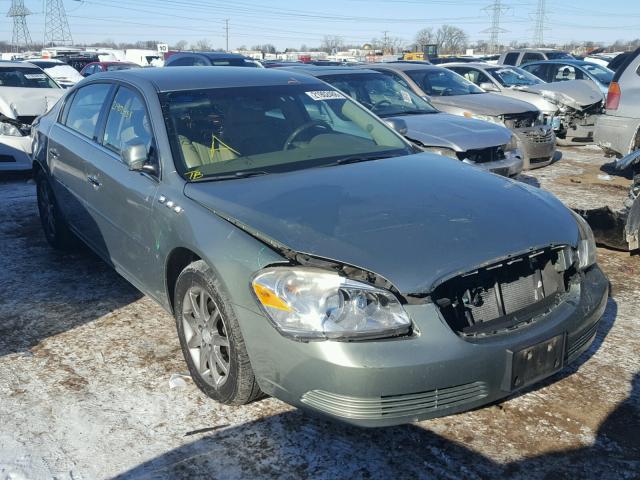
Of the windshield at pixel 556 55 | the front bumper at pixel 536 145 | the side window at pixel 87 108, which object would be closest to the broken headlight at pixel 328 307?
the side window at pixel 87 108

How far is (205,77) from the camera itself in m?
4.19

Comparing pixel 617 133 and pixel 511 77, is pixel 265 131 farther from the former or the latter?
pixel 511 77

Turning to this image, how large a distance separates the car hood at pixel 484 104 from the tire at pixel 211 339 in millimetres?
7076

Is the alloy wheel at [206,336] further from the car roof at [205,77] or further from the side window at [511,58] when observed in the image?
the side window at [511,58]

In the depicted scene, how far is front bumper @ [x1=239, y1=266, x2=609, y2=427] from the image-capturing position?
8.02 ft

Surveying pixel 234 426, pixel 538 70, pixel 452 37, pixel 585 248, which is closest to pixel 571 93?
pixel 538 70

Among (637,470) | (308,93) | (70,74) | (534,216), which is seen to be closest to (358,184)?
(534,216)

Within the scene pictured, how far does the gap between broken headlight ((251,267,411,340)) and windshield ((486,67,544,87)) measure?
37.2ft

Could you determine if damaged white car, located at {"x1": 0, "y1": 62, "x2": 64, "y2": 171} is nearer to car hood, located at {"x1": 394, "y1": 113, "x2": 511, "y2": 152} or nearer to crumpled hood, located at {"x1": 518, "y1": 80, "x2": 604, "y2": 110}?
car hood, located at {"x1": 394, "y1": 113, "x2": 511, "y2": 152}

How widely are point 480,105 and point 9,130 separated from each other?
22.1 feet

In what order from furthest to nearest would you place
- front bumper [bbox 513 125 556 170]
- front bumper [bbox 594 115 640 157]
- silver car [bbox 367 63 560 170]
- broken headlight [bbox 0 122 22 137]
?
silver car [bbox 367 63 560 170], front bumper [bbox 513 125 556 170], broken headlight [bbox 0 122 22 137], front bumper [bbox 594 115 640 157]

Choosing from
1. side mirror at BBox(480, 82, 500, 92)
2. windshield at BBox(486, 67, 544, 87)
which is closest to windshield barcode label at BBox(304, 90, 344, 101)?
side mirror at BBox(480, 82, 500, 92)

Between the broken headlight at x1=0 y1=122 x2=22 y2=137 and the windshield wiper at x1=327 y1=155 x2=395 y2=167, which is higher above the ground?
the windshield wiper at x1=327 y1=155 x2=395 y2=167

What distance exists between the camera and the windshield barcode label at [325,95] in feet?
14.3
